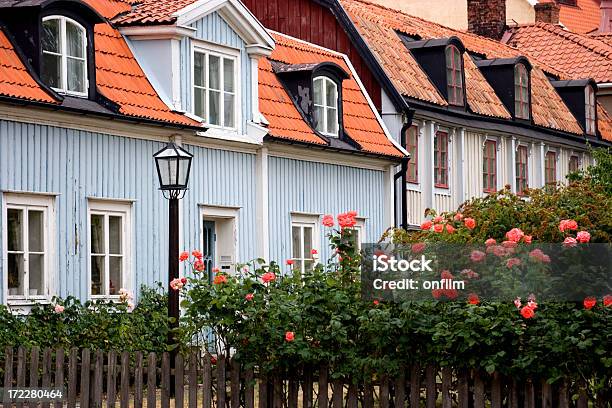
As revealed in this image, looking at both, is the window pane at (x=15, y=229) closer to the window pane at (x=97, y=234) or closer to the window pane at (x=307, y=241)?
the window pane at (x=97, y=234)

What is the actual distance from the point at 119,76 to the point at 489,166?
14.2 m

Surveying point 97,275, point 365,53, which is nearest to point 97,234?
point 97,275

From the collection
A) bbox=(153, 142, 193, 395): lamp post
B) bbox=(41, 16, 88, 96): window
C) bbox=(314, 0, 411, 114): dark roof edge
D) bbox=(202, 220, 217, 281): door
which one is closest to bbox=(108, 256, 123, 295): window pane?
bbox=(41, 16, 88, 96): window

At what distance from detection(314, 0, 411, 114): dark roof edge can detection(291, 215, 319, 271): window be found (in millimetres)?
4120

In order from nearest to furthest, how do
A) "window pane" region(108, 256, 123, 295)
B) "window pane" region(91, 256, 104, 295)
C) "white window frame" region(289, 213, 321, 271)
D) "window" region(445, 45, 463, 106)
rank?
"window pane" region(91, 256, 104, 295), "window pane" region(108, 256, 123, 295), "white window frame" region(289, 213, 321, 271), "window" region(445, 45, 463, 106)

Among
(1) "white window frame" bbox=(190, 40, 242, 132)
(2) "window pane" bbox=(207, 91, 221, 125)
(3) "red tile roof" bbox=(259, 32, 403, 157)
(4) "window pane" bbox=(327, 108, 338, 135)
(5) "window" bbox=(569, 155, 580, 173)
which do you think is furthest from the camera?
(5) "window" bbox=(569, 155, 580, 173)

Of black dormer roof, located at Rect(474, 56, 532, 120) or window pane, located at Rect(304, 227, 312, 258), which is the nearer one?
window pane, located at Rect(304, 227, 312, 258)

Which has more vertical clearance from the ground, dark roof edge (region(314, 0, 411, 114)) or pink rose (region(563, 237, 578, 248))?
dark roof edge (region(314, 0, 411, 114))

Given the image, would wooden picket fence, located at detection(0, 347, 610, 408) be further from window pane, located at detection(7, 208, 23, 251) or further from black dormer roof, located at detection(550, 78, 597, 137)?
black dormer roof, located at detection(550, 78, 597, 137)

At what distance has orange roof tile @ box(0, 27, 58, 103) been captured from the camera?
17328mm

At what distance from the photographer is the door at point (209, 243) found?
2185cm

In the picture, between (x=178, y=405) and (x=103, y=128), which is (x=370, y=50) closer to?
(x=103, y=128)

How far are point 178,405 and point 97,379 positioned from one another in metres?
0.89

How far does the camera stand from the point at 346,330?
1276 cm
